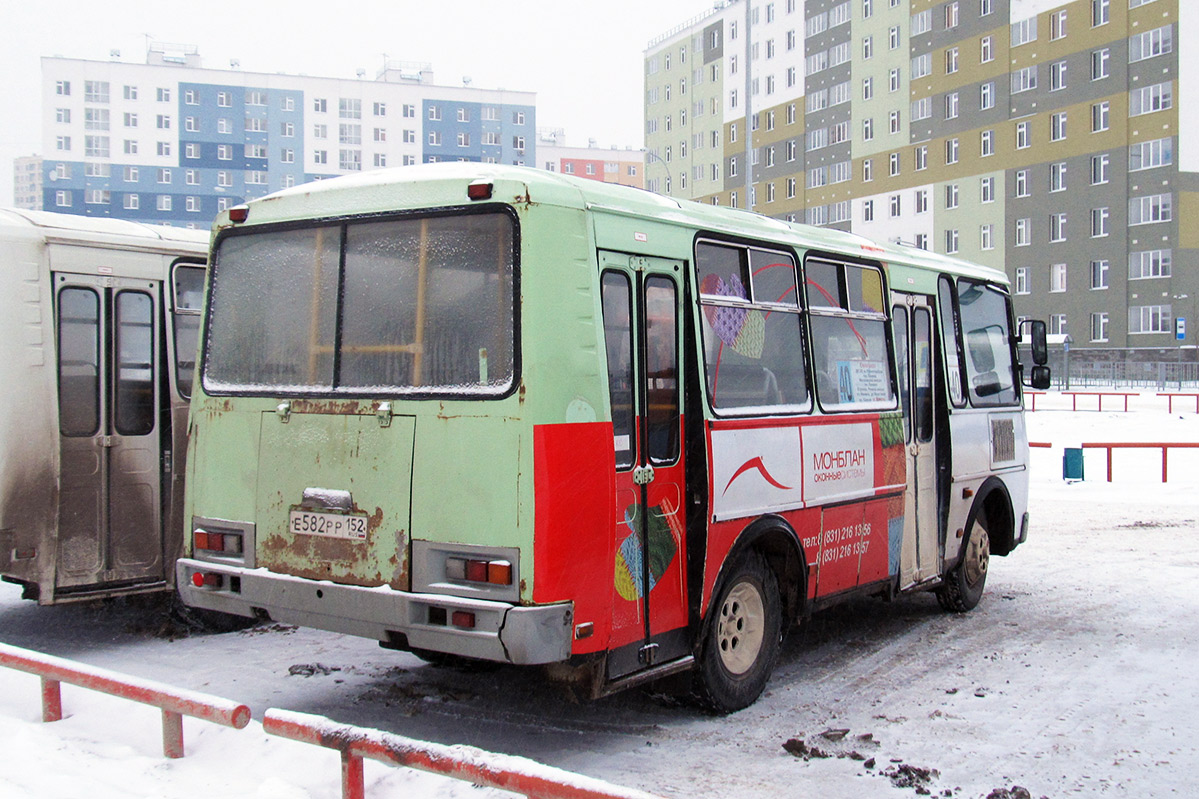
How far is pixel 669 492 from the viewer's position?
5945mm

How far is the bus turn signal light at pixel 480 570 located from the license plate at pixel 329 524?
0.56 metres

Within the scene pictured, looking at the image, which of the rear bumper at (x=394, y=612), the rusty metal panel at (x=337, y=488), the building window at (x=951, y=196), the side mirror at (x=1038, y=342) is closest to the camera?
the rear bumper at (x=394, y=612)

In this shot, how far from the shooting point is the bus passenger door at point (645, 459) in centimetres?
561

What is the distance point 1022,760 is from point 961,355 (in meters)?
4.33

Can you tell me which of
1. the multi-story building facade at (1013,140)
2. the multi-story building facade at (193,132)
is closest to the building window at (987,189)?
the multi-story building facade at (1013,140)

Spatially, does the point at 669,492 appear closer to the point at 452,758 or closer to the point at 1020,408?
the point at 452,758

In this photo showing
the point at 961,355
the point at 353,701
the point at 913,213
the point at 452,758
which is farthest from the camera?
the point at 913,213

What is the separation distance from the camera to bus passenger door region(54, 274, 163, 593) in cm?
796

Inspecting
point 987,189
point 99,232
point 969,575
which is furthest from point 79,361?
point 987,189

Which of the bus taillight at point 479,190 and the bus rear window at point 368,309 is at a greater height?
the bus taillight at point 479,190

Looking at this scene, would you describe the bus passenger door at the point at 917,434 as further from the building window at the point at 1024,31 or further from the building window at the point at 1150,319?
the building window at the point at 1024,31

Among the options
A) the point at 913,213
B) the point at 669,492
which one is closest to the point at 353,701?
the point at 669,492

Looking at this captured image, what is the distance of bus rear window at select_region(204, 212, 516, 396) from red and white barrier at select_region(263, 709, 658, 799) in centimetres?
168

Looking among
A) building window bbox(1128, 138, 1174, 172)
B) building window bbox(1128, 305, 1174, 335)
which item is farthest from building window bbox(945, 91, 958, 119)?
building window bbox(1128, 305, 1174, 335)
